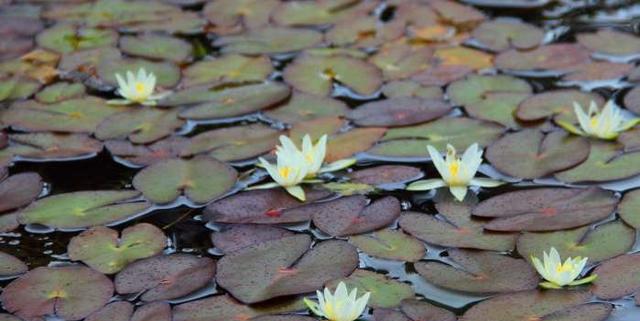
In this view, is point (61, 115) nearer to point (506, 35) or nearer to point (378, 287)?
point (378, 287)

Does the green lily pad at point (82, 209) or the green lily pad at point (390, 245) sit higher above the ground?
the green lily pad at point (82, 209)

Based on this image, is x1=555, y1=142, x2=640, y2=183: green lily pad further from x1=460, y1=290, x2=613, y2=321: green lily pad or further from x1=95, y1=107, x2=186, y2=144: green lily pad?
x1=95, y1=107, x2=186, y2=144: green lily pad

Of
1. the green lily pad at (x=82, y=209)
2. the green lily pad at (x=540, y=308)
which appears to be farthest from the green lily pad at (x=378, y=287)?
the green lily pad at (x=82, y=209)

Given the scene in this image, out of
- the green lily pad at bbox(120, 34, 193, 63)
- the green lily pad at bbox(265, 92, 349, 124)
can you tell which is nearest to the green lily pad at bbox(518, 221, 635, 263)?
the green lily pad at bbox(265, 92, 349, 124)

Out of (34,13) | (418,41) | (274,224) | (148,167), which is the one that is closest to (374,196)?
(274,224)

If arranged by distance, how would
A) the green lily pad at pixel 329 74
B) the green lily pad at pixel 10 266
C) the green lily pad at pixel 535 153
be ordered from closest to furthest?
the green lily pad at pixel 10 266 < the green lily pad at pixel 535 153 < the green lily pad at pixel 329 74

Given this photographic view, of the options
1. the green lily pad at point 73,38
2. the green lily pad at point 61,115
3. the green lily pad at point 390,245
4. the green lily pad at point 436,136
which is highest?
the green lily pad at point 73,38

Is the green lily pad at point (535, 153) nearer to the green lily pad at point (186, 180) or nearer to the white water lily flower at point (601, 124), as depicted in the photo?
the white water lily flower at point (601, 124)
